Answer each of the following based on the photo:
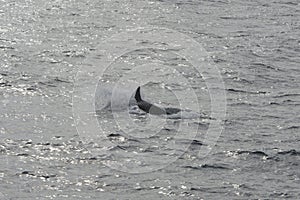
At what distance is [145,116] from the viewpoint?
2172 centimetres

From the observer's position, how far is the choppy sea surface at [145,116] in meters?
17.2

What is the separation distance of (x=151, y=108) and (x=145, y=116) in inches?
28.6

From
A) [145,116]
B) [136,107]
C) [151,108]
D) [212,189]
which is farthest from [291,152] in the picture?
[136,107]

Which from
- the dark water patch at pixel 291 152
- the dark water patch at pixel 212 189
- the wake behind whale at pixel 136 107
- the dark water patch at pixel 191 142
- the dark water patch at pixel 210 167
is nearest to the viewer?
the dark water patch at pixel 212 189

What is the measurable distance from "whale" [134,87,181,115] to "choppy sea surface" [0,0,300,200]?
40 centimetres

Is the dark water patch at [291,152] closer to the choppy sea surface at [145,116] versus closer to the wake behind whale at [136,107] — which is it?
the choppy sea surface at [145,116]

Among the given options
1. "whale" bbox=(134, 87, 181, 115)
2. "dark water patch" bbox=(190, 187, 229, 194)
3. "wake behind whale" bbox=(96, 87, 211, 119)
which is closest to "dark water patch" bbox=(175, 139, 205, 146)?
"wake behind whale" bbox=(96, 87, 211, 119)

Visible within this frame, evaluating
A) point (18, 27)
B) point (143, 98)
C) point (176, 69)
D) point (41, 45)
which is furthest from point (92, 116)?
point (18, 27)

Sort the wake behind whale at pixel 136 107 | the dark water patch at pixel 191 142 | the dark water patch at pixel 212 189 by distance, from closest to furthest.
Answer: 1. the dark water patch at pixel 212 189
2. the dark water patch at pixel 191 142
3. the wake behind whale at pixel 136 107

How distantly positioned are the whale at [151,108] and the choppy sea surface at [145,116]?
40 cm

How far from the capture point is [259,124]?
21750mm

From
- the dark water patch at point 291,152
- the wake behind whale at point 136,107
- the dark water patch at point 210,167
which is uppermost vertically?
the wake behind whale at point 136,107

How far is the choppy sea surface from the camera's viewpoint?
17203 mm

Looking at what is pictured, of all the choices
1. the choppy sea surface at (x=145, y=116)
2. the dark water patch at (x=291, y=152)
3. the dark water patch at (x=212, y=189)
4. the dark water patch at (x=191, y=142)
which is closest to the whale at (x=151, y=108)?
the choppy sea surface at (x=145, y=116)
